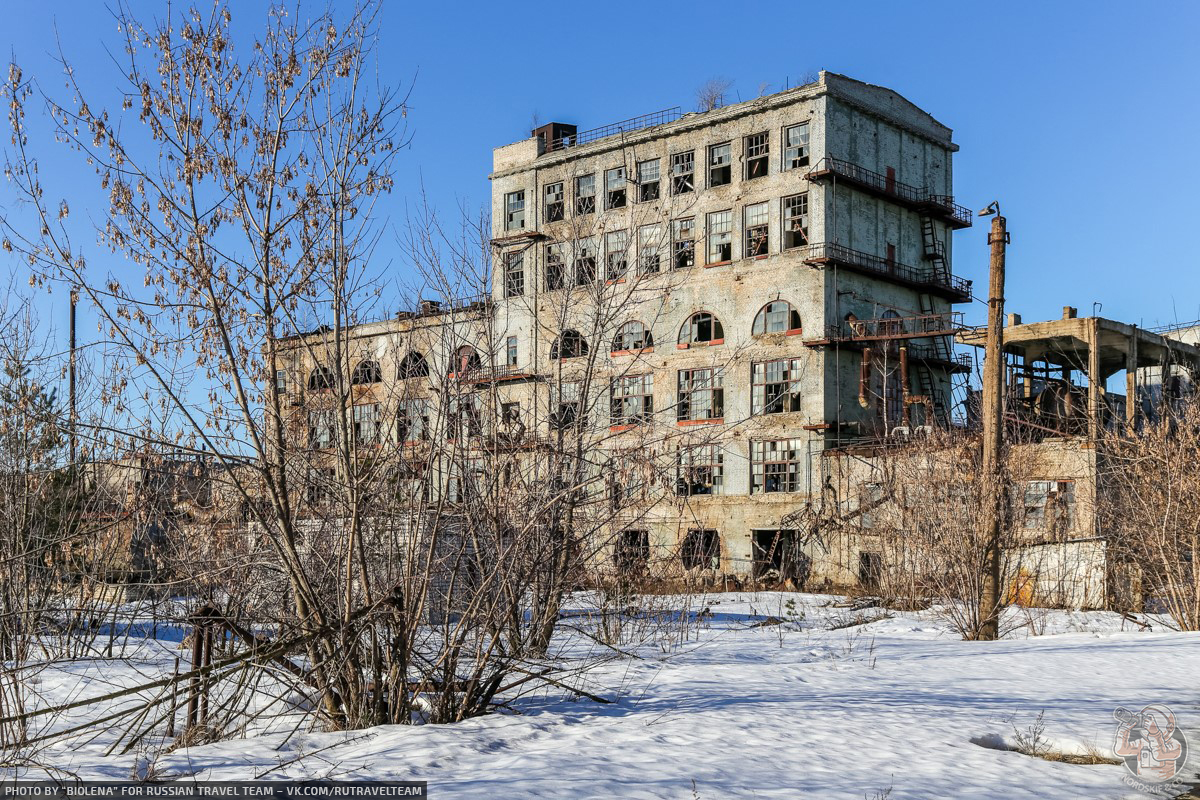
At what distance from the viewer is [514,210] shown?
45.2 metres

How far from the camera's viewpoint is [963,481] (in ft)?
68.4

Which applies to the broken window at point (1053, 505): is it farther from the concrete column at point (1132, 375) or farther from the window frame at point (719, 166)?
the window frame at point (719, 166)

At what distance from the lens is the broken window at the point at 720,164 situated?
4022 cm

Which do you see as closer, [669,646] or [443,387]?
[443,387]

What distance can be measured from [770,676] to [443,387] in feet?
18.3

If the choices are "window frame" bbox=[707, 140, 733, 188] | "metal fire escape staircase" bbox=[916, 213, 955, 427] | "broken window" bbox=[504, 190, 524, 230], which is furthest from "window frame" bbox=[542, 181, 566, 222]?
"metal fire escape staircase" bbox=[916, 213, 955, 427]

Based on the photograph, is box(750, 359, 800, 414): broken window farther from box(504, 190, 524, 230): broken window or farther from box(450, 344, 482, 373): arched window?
box(450, 344, 482, 373): arched window

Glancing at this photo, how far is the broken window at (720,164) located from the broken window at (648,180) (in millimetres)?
2135

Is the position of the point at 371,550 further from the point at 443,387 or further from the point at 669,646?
the point at 669,646

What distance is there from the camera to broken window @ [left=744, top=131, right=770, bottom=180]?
130 feet

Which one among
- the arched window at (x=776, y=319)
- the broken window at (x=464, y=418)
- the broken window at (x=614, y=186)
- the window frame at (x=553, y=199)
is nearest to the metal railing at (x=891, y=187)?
the arched window at (x=776, y=319)

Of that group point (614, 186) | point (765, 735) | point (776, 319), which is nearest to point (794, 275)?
point (776, 319)

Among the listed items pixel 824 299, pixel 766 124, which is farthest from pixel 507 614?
pixel 766 124

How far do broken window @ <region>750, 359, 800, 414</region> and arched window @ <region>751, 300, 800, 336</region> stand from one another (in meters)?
1.14
